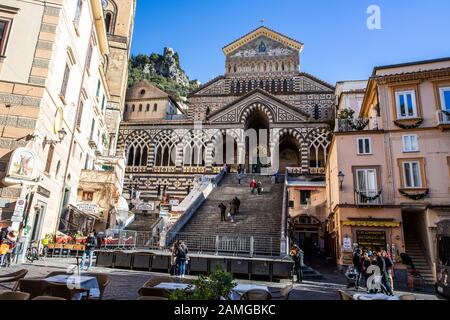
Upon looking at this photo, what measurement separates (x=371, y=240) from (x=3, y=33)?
1986cm

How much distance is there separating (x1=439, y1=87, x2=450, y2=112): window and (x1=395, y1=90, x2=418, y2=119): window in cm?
136

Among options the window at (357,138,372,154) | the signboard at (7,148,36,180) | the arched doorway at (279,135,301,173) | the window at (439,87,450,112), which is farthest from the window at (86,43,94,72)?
the arched doorway at (279,135,301,173)

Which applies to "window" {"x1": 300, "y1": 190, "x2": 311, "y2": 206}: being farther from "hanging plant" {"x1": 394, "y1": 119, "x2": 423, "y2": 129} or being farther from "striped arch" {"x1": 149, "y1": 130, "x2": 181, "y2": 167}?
"striped arch" {"x1": 149, "y1": 130, "x2": 181, "y2": 167}

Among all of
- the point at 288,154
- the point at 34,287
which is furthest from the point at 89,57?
the point at 288,154

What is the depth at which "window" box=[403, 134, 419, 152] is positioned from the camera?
56.9ft

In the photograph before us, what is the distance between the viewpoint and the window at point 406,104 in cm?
1786

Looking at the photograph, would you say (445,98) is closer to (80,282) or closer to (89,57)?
(80,282)

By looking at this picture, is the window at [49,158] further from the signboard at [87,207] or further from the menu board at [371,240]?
the menu board at [371,240]

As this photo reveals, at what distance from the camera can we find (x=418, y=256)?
1662 centimetres

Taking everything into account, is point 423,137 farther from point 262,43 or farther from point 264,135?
point 262,43

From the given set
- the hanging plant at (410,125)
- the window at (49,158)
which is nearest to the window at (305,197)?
the hanging plant at (410,125)

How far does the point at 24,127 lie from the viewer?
11.6 meters

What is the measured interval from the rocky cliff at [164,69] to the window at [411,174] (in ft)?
193

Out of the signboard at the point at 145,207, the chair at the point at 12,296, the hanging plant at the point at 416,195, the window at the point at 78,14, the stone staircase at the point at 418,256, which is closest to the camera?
the chair at the point at 12,296
